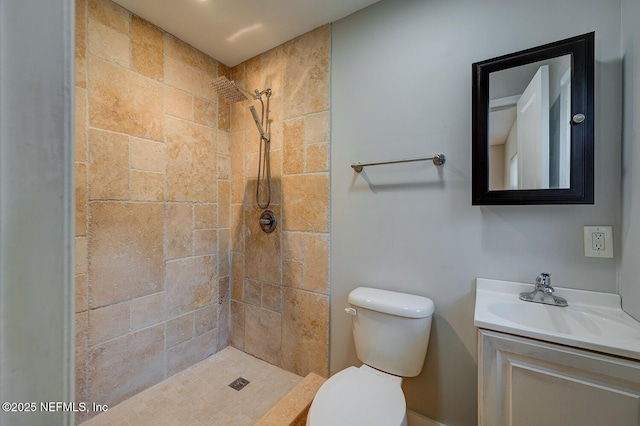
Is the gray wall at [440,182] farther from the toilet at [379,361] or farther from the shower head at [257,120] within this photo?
the shower head at [257,120]

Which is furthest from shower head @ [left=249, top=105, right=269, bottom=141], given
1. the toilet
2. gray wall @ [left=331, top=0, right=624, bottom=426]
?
the toilet

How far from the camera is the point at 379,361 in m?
1.35

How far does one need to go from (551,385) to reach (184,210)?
2.19 meters

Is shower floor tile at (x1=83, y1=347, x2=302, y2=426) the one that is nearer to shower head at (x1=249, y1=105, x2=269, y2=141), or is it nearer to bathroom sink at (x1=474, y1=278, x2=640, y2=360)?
bathroom sink at (x1=474, y1=278, x2=640, y2=360)

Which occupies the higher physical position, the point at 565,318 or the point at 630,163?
the point at 630,163

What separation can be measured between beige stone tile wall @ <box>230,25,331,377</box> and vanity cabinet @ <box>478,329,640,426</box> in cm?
100

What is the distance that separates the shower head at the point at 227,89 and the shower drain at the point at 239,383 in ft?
6.76

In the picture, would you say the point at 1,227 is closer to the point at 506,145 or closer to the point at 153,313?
the point at 506,145

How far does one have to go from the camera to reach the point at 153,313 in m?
1.75

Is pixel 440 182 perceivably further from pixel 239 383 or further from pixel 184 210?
pixel 239 383

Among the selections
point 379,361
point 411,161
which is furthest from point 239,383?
point 411,161

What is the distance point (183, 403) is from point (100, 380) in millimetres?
501

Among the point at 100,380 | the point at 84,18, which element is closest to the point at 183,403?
the point at 100,380

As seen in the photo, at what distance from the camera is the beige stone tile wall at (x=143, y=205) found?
1.47 metres
